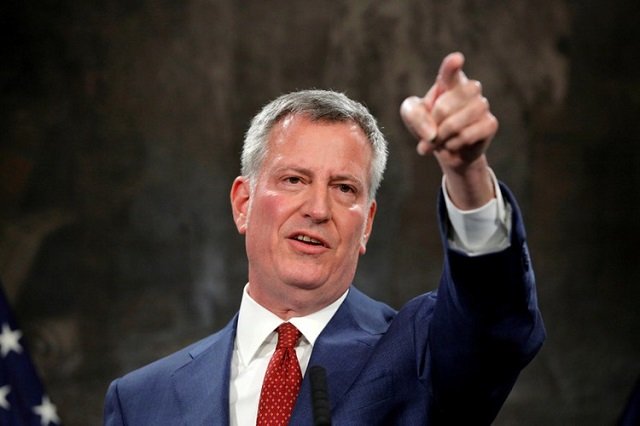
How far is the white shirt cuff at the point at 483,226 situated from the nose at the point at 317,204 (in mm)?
561

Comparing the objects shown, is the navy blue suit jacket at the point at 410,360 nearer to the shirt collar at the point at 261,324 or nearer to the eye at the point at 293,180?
the shirt collar at the point at 261,324

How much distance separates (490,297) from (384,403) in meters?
0.48

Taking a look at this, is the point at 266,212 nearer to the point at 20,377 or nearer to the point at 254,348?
the point at 254,348

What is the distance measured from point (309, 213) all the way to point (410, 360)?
17.8 inches

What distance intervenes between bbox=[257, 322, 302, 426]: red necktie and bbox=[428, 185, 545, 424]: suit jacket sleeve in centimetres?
48

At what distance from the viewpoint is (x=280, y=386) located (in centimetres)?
246

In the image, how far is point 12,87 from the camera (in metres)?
6.25

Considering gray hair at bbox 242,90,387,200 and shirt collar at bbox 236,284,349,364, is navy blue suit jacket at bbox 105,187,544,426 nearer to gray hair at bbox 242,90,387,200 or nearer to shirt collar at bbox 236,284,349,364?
shirt collar at bbox 236,284,349,364

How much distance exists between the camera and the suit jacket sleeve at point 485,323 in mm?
1925

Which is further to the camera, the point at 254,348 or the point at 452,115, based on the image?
the point at 254,348

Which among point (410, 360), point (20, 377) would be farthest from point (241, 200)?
point (20, 377)

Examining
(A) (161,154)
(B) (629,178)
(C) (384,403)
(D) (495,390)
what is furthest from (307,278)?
(B) (629,178)

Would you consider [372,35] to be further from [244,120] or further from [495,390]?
[495,390]

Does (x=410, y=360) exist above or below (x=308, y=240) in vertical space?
below
